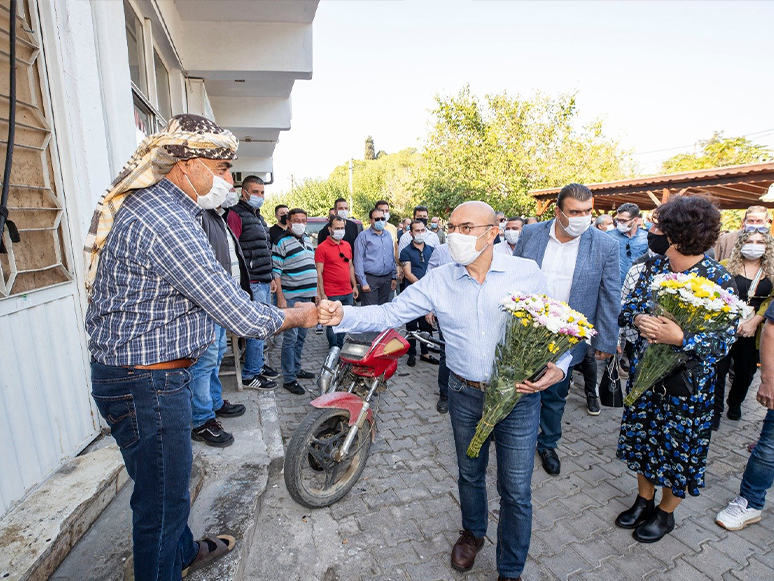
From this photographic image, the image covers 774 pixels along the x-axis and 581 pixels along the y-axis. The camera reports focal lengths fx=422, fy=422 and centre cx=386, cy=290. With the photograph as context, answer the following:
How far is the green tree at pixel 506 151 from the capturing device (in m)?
18.2

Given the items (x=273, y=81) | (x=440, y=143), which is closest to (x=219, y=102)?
(x=273, y=81)

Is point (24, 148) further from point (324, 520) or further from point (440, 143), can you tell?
point (440, 143)

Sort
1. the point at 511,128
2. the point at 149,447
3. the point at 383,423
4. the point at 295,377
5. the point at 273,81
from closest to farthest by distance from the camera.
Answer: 1. the point at 149,447
2. the point at 383,423
3. the point at 295,377
4. the point at 273,81
5. the point at 511,128

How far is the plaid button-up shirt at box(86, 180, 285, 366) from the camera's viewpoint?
1520 millimetres

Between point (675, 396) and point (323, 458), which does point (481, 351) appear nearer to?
point (675, 396)

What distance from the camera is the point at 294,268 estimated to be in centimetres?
516

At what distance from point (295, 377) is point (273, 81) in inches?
212

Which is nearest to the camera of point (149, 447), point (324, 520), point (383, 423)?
point (149, 447)

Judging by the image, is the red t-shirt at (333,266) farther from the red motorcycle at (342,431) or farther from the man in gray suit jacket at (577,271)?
the man in gray suit jacket at (577,271)

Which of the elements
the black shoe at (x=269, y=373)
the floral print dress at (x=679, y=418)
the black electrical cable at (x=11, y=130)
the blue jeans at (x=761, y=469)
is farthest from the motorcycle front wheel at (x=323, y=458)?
the blue jeans at (x=761, y=469)

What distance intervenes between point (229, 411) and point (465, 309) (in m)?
2.80

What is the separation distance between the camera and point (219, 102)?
8.91 m

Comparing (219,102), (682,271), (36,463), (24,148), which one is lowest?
(36,463)

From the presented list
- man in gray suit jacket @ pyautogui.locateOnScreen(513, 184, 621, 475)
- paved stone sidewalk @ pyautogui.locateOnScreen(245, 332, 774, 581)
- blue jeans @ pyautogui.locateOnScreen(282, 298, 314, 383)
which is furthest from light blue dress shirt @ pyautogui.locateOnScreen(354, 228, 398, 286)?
man in gray suit jacket @ pyautogui.locateOnScreen(513, 184, 621, 475)
